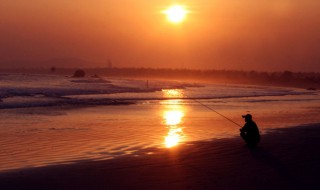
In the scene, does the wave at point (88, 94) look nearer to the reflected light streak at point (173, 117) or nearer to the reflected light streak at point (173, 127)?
the reflected light streak at point (173, 117)

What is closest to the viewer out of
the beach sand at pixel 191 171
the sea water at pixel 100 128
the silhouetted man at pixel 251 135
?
the beach sand at pixel 191 171

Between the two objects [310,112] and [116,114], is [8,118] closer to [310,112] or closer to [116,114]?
[116,114]

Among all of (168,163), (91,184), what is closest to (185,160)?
(168,163)

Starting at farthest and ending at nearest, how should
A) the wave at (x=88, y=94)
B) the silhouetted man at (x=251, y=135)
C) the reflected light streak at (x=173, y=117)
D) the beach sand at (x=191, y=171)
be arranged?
1. the wave at (x=88, y=94)
2. the reflected light streak at (x=173, y=117)
3. the silhouetted man at (x=251, y=135)
4. the beach sand at (x=191, y=171)

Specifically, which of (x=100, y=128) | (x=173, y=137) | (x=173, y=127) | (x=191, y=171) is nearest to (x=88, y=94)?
Answer: (x=173, y=127)

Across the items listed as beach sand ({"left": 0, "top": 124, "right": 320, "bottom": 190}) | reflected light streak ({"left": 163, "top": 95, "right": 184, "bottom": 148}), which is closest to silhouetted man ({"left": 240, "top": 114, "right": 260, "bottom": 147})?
beach sand ({"left": 0, "top": 124, "right": 320, "bottom": 190})

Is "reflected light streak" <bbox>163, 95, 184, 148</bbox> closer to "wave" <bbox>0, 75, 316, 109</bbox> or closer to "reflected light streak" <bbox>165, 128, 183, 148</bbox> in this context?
"reflected light streak" <bbox>165, 128, 183, 148</bbox>

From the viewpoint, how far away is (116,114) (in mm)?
20281

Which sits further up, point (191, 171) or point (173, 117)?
point (191, 171)

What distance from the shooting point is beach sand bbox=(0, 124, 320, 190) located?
8266 mm

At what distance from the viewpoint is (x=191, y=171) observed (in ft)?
30.2

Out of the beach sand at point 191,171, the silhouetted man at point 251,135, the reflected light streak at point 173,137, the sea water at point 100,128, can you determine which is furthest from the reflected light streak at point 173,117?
the beach sand at point 191,171

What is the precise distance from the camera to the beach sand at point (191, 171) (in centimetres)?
827

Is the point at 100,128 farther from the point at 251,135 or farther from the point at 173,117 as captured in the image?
the point at 251,135
